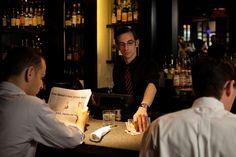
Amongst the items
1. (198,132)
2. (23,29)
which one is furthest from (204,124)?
(23,29)

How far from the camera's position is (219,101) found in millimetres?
1284

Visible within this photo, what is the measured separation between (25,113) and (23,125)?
0.06m

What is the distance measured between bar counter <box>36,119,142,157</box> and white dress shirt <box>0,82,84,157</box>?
0.13 metres

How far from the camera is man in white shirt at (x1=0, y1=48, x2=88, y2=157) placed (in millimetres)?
1756

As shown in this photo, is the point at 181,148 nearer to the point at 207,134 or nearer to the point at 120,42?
the point at 207,134

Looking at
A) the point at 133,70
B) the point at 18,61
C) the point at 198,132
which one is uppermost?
the point at 18,61

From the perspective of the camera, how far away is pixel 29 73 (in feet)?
6.01

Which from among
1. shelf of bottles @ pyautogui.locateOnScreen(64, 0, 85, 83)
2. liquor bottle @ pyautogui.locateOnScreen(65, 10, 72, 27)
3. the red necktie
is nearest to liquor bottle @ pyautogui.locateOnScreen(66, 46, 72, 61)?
shelf of bottles @ pyautogui.locateOnScreen(64, 0, 85, 83)

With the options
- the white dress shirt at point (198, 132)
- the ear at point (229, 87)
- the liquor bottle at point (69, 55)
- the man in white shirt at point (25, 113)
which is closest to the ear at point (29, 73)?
the man in white shirt at point (25, 113)

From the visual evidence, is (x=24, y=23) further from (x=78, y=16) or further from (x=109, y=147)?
(x=109, y=147)

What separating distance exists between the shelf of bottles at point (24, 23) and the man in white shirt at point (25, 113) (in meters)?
2.81

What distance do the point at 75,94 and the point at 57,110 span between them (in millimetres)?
156

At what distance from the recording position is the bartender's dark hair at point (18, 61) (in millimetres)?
1816

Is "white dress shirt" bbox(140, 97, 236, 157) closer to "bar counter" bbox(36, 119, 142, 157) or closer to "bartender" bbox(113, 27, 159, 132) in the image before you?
"bar counter" bbox(36, 119, 142, 157)
